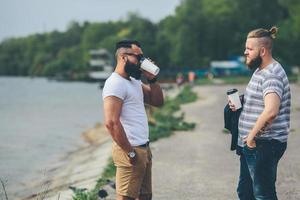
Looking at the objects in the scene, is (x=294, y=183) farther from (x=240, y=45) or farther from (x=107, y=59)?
(x=107, y=59)

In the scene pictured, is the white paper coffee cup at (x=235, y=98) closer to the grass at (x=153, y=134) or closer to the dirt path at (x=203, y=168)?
the dirt path at (x=203, y=168)

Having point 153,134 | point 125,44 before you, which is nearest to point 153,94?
point 125,44

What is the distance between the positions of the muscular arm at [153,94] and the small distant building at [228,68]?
7586cm

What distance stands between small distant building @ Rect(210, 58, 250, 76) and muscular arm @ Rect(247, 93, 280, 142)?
76.3m

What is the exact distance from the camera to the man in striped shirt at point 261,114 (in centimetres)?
476

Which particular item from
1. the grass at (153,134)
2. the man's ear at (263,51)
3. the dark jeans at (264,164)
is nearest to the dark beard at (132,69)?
the man's ear at (263,51)

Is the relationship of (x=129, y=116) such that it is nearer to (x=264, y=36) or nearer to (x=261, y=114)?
(x=261, y=114)

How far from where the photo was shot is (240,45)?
8600 centimetres

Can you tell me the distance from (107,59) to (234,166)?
105385 millimetres

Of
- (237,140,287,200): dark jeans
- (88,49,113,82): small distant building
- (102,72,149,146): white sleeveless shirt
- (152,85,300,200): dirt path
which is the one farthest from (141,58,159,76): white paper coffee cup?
(88,49,113,82): small distant building

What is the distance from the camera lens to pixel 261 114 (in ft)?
15.4

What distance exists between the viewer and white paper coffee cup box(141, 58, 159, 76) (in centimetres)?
492

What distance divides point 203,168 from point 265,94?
5.11 meters

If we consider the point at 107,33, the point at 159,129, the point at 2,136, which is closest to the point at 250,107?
the point at 159,129
